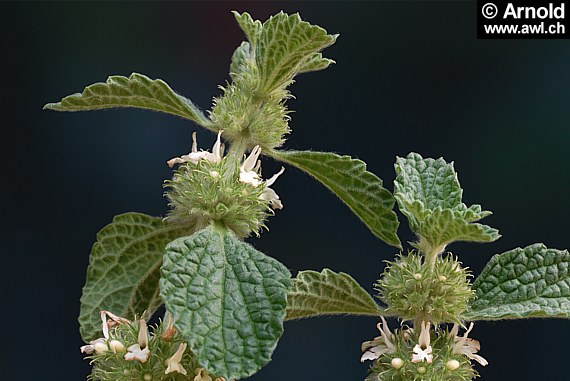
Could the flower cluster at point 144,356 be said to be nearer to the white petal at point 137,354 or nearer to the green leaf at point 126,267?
the white petal at point 137,354

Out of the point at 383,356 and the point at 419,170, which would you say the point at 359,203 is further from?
the point at 383,356

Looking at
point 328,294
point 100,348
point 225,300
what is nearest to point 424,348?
point 328,294

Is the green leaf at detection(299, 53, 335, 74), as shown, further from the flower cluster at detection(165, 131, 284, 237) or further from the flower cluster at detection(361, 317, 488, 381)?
the flower cluster at detection(361, 317, 488, 381)

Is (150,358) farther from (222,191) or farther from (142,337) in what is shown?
(222,191)

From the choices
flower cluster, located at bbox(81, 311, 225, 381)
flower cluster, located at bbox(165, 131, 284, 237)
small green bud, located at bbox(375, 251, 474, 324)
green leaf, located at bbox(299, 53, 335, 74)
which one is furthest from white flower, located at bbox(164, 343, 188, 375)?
green leaf, located at bbox(299, 53, 335, 74)

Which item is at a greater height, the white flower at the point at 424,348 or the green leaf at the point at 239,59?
the green leaf at the point at 239,59

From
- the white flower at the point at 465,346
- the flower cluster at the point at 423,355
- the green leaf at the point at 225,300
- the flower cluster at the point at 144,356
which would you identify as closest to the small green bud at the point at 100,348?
the flower cluster at the point at 144,356

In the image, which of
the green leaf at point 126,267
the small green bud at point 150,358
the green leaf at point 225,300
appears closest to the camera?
the green leaf at point 225,300
